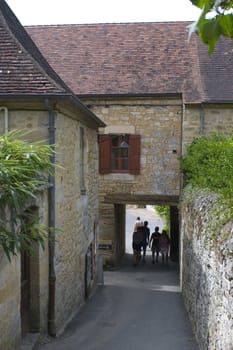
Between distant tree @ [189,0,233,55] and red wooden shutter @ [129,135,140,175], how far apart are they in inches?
556

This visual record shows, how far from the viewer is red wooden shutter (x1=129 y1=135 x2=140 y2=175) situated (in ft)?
51.4

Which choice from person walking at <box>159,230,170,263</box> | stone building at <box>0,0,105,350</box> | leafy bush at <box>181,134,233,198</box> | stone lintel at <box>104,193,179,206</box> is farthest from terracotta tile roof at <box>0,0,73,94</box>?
person walking at <box>159,230,170,263</box>

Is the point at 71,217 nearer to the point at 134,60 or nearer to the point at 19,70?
the point at 19,70

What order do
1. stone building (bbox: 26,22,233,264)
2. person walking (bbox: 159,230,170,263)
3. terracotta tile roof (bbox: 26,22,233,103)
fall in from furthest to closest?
person walking (bbox: 159,230,170,263) < terracotta tile roof (bbox: 26,22,233,103) < stone building (bbox: 26,22,233,264)

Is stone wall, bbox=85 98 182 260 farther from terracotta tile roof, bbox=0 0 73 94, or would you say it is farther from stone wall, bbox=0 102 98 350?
terracotta tile roof, bbox=0 0 73 94

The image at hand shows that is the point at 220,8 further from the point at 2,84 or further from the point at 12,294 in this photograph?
the point at 2,84

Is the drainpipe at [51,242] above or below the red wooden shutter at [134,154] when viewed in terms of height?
below

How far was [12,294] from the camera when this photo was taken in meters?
6.21

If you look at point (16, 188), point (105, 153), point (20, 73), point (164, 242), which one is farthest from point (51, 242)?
point (164, 242)

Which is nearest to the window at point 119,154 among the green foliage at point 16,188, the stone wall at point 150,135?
the stone wall at point 150,135

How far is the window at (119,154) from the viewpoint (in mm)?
15672

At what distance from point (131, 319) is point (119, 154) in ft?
22.4

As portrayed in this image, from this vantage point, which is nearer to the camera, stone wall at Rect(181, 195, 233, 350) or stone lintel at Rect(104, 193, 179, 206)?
stone wall at Rect(181, 195, 233, 350)

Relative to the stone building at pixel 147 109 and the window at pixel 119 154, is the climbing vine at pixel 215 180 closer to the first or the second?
the stone building at pixel 147 109
